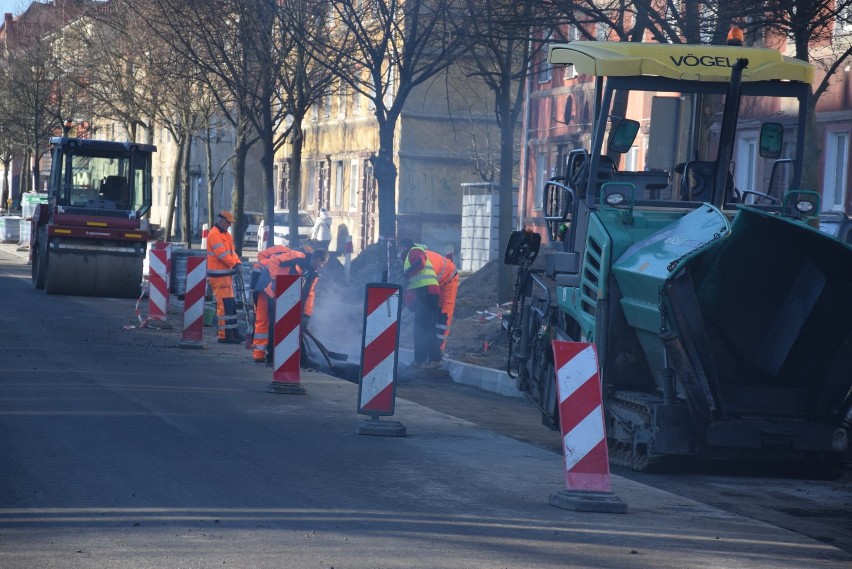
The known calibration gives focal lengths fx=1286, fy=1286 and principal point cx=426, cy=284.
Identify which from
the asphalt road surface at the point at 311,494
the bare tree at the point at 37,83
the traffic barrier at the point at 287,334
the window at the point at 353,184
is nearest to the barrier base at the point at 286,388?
the traffic barrier at the point at 287,334

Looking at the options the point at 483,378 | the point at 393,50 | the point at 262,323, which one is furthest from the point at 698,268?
the point at 393,50

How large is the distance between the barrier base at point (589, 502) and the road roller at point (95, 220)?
18666mm

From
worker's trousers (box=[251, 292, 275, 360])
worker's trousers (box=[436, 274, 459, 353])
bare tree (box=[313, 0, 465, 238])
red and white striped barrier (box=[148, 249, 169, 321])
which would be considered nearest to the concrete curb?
worker's trousers (box=[436, 274, 459, 353])

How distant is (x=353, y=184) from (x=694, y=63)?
39.4 meters

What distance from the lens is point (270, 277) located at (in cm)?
1557

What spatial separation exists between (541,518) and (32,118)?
51.8 m

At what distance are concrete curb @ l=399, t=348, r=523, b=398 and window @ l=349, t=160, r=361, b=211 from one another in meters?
31.9

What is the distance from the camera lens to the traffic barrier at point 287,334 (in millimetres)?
12648

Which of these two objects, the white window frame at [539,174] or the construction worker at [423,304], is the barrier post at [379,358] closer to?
the construction worker at [423,304]

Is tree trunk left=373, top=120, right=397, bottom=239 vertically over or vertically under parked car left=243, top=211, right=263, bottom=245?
over

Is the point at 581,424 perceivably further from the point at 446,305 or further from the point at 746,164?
the point at 446,305

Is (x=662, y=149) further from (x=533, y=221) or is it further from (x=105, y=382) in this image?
(x=533, y=221)

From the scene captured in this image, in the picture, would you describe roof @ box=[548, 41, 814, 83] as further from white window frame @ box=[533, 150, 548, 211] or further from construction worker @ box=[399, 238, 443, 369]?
white window frame @ box=[533, 150, 548, 211]

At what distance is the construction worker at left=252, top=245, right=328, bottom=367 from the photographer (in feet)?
50.7
